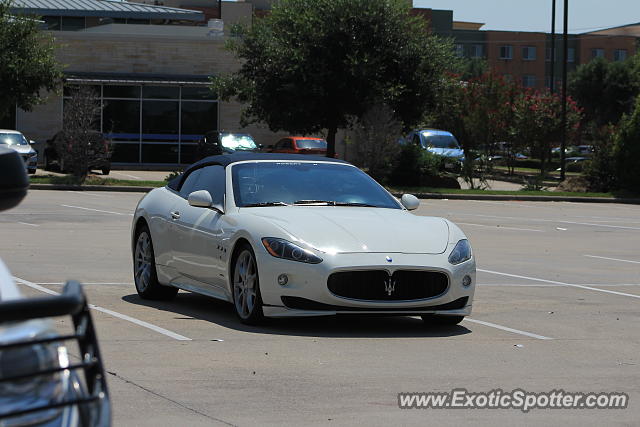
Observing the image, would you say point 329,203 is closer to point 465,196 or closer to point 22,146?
point 465,196

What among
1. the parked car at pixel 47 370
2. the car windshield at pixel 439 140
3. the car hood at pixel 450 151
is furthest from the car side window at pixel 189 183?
the car windshield at pixel 439 140

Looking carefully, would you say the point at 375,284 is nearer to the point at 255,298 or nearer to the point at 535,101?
the point at 255,298

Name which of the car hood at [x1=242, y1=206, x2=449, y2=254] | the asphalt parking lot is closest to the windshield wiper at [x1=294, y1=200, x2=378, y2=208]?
the car hood at [x1=242, y1=206, x2=449, y2=254]

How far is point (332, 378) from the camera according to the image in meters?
7.35

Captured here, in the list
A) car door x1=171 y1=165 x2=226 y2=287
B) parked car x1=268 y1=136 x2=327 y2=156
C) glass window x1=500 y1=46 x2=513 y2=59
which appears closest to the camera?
car door x1=171 y1=165 x2=226 y2=287

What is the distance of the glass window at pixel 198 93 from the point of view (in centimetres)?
4994

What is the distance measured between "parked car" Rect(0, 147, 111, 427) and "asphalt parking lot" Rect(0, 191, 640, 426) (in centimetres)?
330

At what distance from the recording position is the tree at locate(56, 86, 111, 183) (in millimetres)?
34188

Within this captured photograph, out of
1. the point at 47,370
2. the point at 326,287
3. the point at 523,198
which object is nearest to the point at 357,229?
the point at 326,287

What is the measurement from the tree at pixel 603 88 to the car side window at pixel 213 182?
8072 centimetres

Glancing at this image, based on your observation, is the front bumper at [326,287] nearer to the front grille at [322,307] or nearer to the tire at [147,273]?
the front grille at [322,307]

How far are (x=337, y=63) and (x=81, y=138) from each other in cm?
902

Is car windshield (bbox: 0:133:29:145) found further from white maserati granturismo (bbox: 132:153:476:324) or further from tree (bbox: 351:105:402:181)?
white maserati granturismo (bbox: 132:153:476:324)

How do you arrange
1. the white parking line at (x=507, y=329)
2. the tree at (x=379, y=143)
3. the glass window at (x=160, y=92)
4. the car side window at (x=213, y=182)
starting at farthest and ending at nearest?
the glass window at (x=160, y=92)
the tree at (x=379, y=143)
the car side window at (x=213, y=182)
the white parking line at (x=507, y=329)
